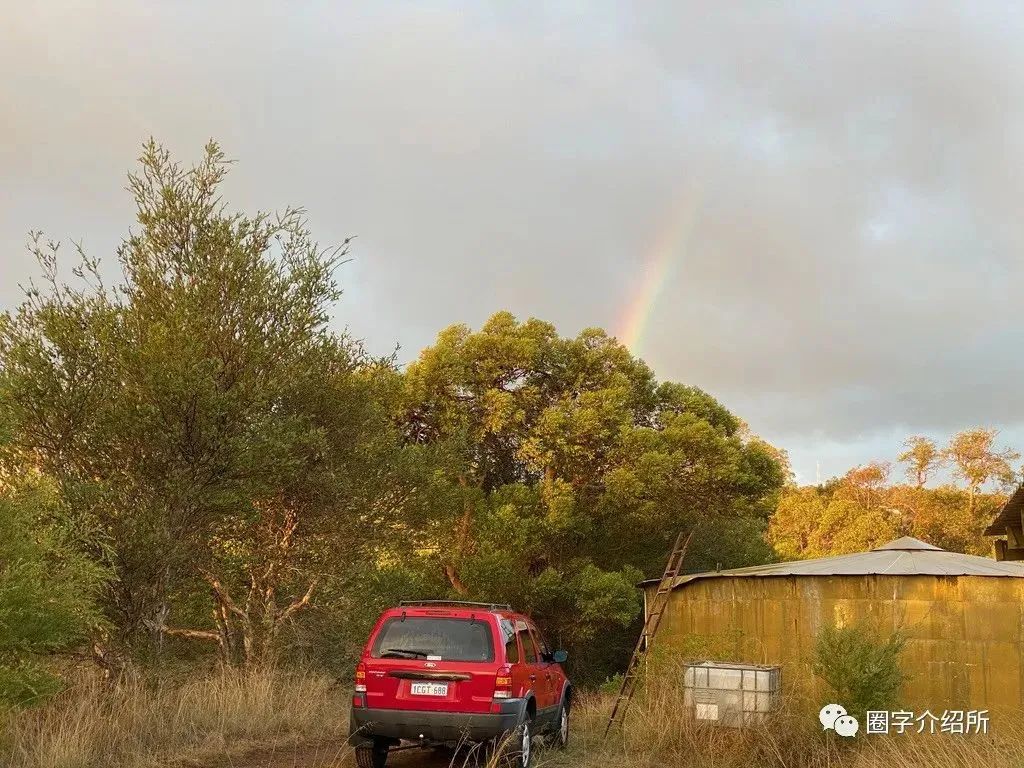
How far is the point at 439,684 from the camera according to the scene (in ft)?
29.9

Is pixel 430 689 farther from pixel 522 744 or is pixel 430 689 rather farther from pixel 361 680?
pixel 522 744

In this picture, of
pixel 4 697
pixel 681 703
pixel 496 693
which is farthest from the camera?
pixel 681 703

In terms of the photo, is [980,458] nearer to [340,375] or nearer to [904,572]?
[904,572]

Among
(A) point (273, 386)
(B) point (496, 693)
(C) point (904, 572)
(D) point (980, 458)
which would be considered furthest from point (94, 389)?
(D) point (980, 458)

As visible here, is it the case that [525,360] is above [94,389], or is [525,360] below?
above

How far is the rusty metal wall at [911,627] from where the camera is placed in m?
14.9

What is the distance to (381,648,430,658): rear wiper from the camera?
9273mm

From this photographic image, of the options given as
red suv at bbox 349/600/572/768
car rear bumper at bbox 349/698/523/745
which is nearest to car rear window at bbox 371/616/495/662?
red suv at bbox 349/600/572/768

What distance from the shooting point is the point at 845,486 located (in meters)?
52.9

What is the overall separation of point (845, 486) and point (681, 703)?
144 feet

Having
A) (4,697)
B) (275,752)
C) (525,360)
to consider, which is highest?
(525,360)

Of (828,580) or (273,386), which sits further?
(828,580)

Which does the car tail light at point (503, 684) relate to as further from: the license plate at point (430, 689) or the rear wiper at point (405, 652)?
the rear wiper at point (405, 652)

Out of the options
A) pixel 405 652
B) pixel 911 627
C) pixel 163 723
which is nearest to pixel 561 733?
pixel 405 652
